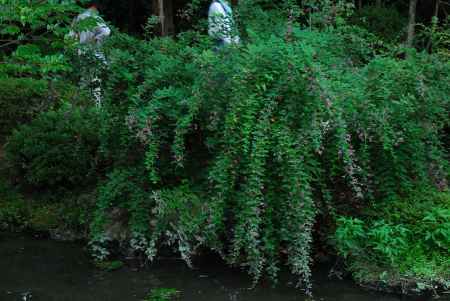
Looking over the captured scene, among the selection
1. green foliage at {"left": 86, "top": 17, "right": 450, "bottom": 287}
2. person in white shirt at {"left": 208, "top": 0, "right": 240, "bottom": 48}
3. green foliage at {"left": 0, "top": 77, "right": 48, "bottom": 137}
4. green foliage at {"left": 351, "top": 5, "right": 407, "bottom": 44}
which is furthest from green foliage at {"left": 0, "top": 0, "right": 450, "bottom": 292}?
green foliage at {"left": 351, "top": 5, "right": 407, "bottom": 44}

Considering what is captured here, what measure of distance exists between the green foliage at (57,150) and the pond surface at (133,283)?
1230mm

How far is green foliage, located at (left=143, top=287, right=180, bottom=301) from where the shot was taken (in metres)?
4.96

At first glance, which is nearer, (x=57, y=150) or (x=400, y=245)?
(x=400, y=245)

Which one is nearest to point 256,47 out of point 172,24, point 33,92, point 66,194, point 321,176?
point 321,176

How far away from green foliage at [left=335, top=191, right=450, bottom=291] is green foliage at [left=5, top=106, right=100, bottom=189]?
298 cm

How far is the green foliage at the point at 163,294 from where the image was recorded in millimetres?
4965

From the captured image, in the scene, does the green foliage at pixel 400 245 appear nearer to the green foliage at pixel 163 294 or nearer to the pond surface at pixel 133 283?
the pond surface at pixel 133 283

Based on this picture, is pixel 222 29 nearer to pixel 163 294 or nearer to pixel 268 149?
pixel 268 149

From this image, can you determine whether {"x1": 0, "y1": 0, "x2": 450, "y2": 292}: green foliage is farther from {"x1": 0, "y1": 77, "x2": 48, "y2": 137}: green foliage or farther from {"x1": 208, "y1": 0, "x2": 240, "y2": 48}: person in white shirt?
{"x1": 0, "y1": 77, "x2": 48, "y2": 137}: green foliage

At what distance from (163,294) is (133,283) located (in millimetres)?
371

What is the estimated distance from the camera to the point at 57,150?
276 inches

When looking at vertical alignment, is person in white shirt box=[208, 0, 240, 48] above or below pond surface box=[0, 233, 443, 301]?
above

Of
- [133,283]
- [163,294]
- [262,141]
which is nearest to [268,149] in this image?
[262,141]

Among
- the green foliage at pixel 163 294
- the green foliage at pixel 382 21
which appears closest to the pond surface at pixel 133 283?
the green foliage at pixel 163 294
